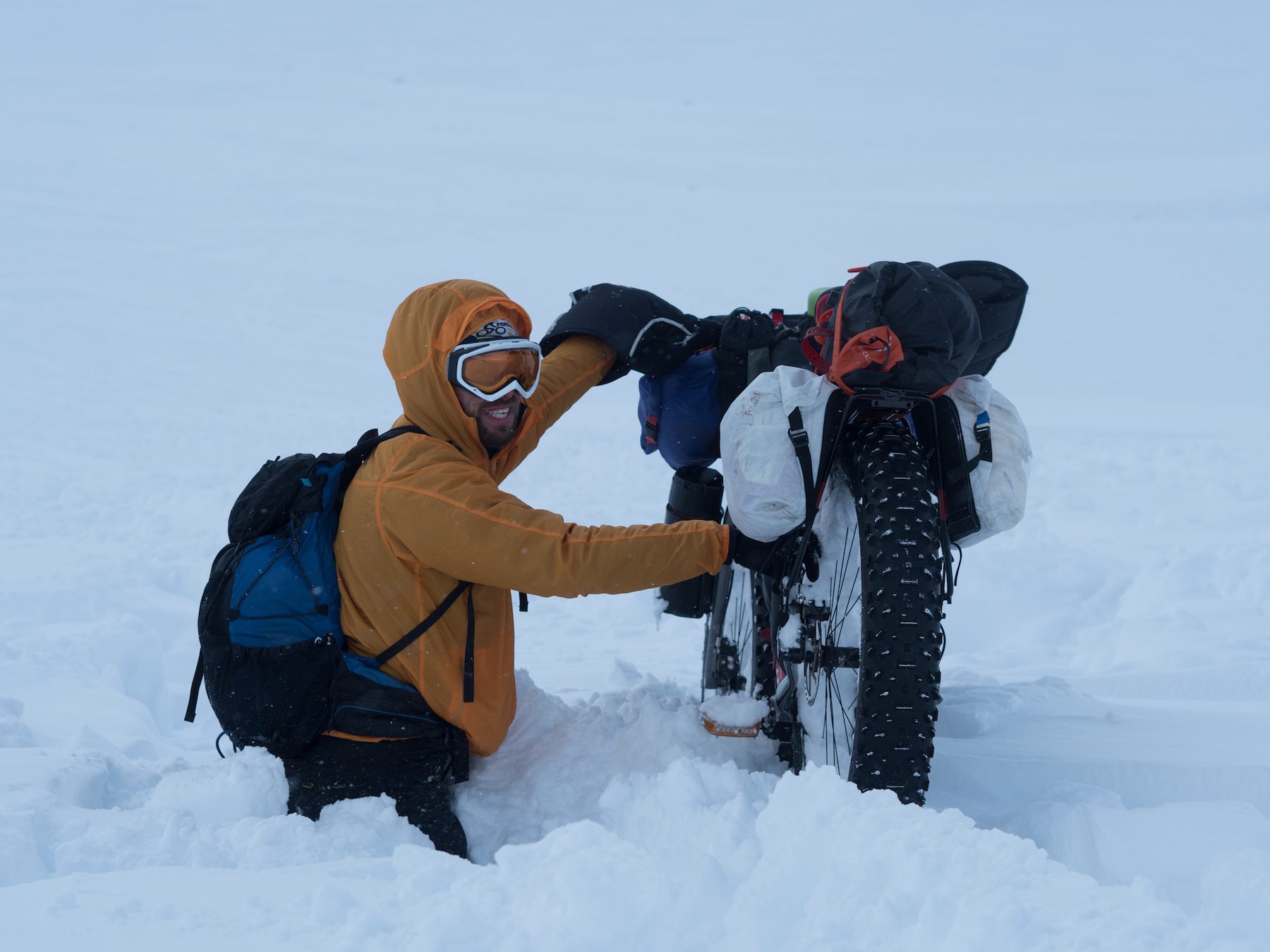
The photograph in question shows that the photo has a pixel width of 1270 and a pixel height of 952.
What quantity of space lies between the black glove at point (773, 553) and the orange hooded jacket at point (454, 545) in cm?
8

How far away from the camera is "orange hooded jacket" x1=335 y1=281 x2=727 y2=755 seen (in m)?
2.84

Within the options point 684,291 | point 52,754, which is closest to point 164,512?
point 52,754

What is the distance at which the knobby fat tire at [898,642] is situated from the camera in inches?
102

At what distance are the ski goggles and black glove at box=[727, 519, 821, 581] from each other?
742 millimetres

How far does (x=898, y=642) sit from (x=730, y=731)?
0.93 meters

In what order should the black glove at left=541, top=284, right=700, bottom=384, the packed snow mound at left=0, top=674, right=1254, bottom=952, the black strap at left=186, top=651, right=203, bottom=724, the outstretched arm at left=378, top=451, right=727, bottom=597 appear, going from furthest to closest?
the black glove at left=541, top=284, right=700, bottom=384, the black strap at left=186, top=651, right=203, bottom=724, the outstretched arm at left=378, top=451, right=727, bottom=597, the packed snow mound at left=0, top=674, right=1254, bottom=952

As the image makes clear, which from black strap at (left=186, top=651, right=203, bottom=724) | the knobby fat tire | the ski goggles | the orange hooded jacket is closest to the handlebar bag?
the orange hooded jacket

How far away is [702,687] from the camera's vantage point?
4.25m

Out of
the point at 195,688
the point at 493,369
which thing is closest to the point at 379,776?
the point at 195,688

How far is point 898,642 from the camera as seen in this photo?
259 cm

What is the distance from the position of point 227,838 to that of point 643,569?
117cm

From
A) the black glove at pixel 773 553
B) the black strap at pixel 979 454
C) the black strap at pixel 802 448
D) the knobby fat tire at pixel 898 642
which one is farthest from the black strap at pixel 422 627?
the black strap at pixel 979 454

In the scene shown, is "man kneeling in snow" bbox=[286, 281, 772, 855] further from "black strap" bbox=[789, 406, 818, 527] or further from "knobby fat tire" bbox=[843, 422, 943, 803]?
"knobby fat tire" bbox=[843, 422, 943, 803]

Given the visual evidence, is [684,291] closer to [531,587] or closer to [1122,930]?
[531,587]
